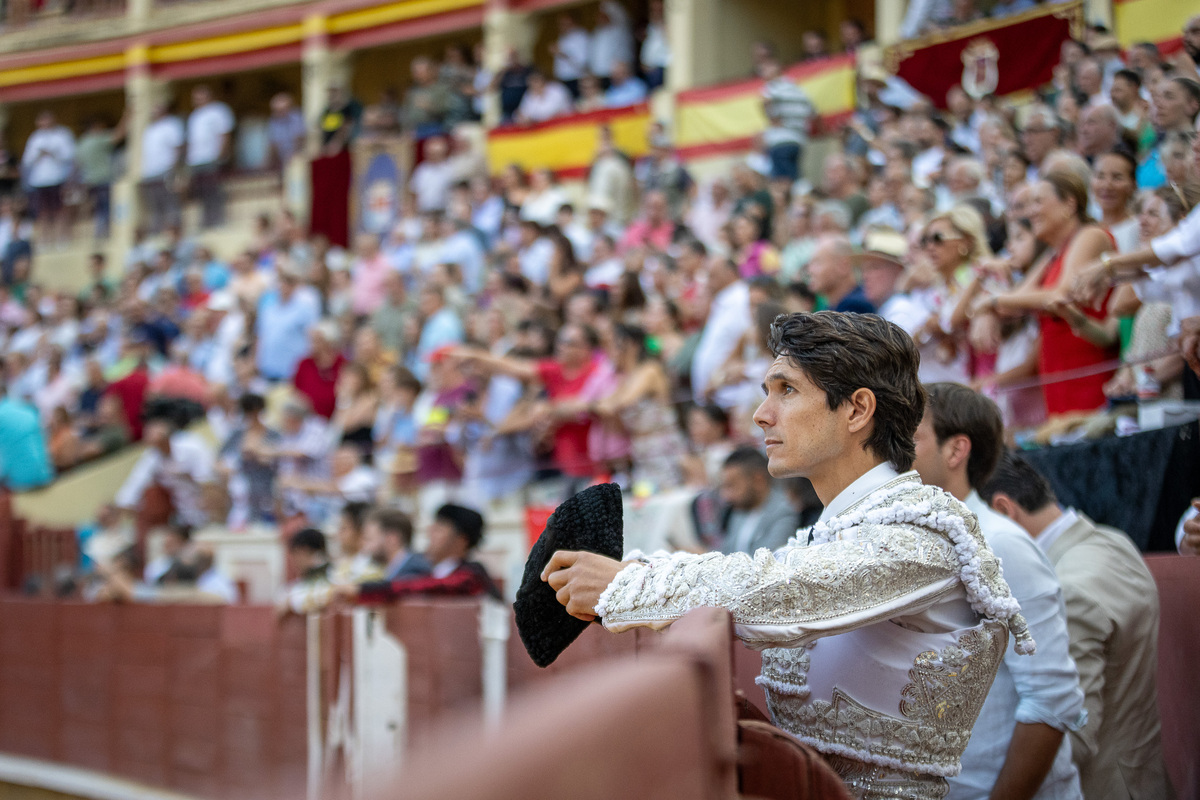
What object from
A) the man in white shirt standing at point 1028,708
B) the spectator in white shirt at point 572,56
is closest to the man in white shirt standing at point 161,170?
the spectator in white shirt at point 572,56

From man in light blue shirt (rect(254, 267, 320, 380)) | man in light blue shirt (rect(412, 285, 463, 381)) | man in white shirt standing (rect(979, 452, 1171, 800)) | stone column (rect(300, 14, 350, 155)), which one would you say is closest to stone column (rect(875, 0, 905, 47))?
man in light blue shirt (rect(412, 285, 463, 381))

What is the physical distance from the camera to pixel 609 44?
15.2 metres

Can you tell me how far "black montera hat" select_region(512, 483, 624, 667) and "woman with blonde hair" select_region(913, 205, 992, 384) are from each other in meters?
3.05

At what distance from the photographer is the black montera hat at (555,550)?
2.05 metres

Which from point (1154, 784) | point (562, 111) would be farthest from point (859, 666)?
point (562, 111)

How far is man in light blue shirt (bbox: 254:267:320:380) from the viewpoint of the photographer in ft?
37.3

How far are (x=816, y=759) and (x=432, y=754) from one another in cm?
92

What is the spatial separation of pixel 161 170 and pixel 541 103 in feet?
21.7

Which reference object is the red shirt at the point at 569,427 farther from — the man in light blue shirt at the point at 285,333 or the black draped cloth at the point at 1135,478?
the man in light blue shirt at the point at 285,333

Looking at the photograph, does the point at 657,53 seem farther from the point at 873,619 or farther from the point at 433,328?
the point at 873,619

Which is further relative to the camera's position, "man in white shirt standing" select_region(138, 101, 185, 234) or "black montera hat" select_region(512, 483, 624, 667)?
"man in white shirt standing" select_region(138, 101, 185, 234)

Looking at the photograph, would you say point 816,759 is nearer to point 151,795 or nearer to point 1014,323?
point 1014,323

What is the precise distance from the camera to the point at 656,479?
6418 millimetres

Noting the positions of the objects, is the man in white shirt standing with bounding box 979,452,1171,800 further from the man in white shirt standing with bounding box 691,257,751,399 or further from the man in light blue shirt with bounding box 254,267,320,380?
the man in light blue shirt with bounding box 254,267,320,380
